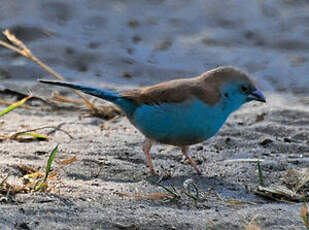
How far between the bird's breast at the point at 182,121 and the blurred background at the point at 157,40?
3417 millimetres

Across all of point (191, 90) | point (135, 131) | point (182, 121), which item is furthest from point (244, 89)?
point (135, 131)

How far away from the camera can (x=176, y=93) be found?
4.35 m

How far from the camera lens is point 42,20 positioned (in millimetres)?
8992

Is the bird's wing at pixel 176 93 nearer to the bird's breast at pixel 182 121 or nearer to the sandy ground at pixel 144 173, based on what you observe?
the bird's breast at pixel 182 121

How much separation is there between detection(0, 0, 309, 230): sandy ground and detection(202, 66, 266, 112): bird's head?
18.4 inches

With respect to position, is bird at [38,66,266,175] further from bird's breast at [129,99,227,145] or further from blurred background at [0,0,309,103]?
blurred background at [0,0,309,103]

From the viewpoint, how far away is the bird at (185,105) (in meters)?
4.28

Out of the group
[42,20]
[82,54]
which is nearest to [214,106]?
[82,54]

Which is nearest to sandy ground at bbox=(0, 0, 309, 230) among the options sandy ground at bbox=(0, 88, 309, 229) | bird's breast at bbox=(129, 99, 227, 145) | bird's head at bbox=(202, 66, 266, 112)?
sandy ground at bbox=(0, 88, 309, 229)

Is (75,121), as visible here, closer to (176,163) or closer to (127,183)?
(176,163)

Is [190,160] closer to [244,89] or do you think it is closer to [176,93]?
[176,93]

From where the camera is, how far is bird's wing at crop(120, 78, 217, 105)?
4328mm

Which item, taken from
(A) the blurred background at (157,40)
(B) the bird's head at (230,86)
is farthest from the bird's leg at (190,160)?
(A) the blurred background at (157,40)

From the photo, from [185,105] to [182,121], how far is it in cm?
11
